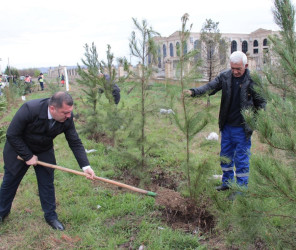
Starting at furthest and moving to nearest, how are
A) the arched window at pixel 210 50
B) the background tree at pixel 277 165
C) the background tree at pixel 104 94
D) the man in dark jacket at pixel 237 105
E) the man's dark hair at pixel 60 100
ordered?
the arched window at pixel 210 50 → the background tree at pixel 104 94 → the man in dark jacket at pixel 237 105 → the man's dark hair at pixel 60 100 → the background tree at pixel 277 165

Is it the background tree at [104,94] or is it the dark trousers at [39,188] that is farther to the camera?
the background tree at [104,94]

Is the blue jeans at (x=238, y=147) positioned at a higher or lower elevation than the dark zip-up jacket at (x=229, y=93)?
lower

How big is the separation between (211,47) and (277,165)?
358 inches

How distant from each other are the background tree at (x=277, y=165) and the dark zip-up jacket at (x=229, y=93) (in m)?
1.36

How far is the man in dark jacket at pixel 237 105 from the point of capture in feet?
11.4

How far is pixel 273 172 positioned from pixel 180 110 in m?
1.68

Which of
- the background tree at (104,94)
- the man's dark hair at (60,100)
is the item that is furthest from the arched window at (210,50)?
the man's dark hair at (60,100)

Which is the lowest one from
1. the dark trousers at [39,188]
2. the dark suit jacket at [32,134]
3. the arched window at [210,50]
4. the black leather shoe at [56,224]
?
the black leather shoe at [56,224]

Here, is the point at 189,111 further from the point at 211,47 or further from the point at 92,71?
the point at 211,47

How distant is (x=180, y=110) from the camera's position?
3363mm

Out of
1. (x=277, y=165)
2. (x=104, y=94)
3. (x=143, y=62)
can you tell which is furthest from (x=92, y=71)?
(x=277, y=165)

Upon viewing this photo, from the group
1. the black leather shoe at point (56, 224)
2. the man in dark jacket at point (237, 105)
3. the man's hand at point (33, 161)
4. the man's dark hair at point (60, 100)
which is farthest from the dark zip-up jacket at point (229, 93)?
the black leather shoe at point (56, 224)

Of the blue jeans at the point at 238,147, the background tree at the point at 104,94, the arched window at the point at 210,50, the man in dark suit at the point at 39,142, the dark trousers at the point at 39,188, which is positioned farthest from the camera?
the arched window at the point at 210,50

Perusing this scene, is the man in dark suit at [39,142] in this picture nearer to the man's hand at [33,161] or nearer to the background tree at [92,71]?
the man's hand at [33,161]
